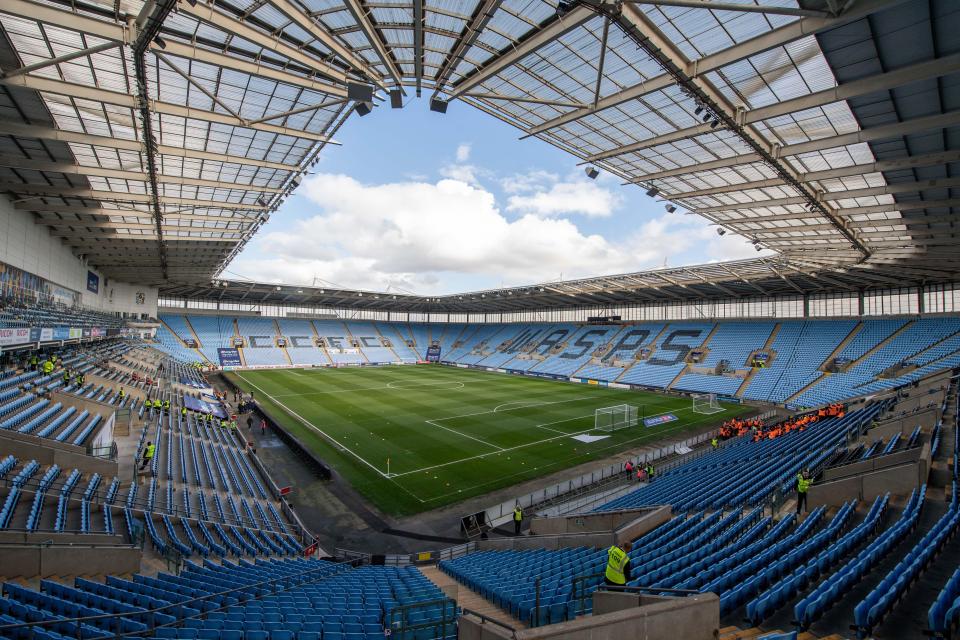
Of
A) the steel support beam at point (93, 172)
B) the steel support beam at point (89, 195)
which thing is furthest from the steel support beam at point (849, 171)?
the steel support beam at point (89, 195)

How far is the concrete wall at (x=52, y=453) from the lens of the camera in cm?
1171

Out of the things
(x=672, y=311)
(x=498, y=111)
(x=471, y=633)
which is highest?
(x=498, y=111)

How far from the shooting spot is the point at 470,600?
9.12 m

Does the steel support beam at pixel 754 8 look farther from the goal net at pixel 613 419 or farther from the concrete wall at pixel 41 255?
the concrete wall at pixel 41 255

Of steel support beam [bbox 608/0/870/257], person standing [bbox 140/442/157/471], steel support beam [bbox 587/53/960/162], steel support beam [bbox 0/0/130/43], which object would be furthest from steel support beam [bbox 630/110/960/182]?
person standing [bbox 140/442/157/471]

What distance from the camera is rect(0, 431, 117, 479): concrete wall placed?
1171 centimetres

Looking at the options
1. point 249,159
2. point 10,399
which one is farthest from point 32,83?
Result: point 10,399

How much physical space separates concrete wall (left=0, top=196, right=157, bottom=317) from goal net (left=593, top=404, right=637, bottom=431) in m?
34.3

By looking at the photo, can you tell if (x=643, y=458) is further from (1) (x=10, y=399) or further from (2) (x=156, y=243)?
(2) (x=156, y=243)

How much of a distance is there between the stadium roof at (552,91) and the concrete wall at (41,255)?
177 centimetres

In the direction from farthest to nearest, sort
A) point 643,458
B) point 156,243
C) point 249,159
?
point 156,243 < point 643,458 < point 249,159

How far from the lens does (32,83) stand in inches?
464

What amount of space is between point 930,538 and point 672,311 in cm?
5279

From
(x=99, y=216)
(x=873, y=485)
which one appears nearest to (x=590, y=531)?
(x=873, y=485)
